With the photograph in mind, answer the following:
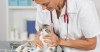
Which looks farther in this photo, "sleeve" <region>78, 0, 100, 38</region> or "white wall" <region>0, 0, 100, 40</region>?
"white wall" <region>0, 0, 100, 40</region>

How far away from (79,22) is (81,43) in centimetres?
12

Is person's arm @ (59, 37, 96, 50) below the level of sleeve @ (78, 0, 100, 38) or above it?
below

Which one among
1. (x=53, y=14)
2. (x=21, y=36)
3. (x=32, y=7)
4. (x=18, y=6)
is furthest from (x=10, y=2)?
(x=53, y=14)

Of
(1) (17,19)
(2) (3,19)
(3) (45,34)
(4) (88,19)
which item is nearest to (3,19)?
(2) (3,19)

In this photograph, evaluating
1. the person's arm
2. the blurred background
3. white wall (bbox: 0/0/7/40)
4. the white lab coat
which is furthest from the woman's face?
white wall (bbox: 0/0/7/40)

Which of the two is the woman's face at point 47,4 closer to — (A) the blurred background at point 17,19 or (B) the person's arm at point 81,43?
(B) the person's arm at point 81,43

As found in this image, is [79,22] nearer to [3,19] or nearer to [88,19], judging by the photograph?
[88,19]

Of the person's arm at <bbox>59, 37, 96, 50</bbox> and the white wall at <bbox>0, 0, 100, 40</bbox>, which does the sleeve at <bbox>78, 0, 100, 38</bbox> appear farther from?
the white wall at <bbox>0, 0, 100, 40</bbox>

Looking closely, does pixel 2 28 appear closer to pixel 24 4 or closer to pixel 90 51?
pixel 24 4

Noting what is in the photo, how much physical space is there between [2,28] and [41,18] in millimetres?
1127

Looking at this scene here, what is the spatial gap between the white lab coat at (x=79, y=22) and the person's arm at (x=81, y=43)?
0.03m

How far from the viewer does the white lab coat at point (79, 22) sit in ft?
3.76

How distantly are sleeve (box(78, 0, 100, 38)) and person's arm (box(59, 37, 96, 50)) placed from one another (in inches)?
1.1

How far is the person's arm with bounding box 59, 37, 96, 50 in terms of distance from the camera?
1153mm
